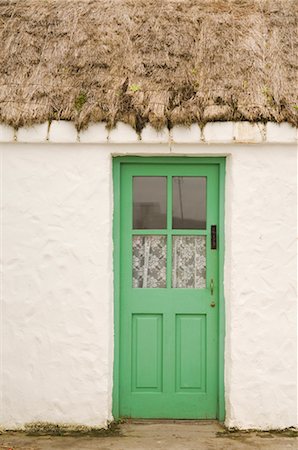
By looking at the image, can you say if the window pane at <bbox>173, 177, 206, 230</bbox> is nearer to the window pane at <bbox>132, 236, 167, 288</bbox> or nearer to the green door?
the green door

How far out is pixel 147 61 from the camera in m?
5.81

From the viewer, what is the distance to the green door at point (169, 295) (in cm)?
583

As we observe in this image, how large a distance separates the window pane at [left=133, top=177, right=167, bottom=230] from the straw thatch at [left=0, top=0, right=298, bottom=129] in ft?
1.86

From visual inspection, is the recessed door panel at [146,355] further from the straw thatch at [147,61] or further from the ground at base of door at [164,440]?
the straw thatch at [147,61]

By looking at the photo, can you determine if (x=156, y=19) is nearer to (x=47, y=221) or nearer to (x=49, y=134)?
(x=49, y=134)

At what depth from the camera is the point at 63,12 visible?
20.2ft

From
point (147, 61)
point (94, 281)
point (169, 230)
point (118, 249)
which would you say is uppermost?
point (147, 61)

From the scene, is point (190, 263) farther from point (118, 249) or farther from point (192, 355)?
point (192, 355)

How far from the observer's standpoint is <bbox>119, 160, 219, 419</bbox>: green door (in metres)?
5.83

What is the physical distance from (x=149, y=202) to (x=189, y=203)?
0.36 m

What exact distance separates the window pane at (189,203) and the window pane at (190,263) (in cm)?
13

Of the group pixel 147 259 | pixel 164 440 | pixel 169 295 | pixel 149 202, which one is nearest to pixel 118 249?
pixel 147 259

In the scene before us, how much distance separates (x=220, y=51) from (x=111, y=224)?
5.93ft

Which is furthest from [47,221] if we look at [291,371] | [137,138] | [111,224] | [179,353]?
[291,371]
